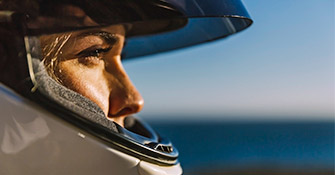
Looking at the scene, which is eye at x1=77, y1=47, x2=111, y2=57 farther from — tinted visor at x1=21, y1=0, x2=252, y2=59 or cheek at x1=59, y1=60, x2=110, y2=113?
tinted visor at x1=21, y1=0, x2=252, y2=59

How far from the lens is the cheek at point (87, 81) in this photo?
3.41ft

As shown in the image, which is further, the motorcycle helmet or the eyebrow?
the eyebrow

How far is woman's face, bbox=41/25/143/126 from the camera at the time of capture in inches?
40.3

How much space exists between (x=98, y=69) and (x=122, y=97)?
85 mm

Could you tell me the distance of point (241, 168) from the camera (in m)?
8.30

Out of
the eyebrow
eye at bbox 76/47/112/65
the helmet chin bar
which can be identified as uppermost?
the eyebrow

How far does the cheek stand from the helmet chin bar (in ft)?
0.25

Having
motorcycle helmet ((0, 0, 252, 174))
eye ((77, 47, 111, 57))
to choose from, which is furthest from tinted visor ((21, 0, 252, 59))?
eye ((77, 47, 111, 57))

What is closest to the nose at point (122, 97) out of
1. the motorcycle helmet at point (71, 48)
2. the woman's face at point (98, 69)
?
the woman's face at point (98, 69)

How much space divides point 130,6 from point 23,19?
0.63ft

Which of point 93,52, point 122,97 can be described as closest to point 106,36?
point 93,52

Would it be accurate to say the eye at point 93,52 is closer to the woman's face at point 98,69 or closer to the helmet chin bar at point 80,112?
the woman's face at point 98,69

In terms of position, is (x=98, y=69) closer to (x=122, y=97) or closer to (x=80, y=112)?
(x=122, y=97)

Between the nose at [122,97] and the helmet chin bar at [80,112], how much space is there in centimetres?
14
